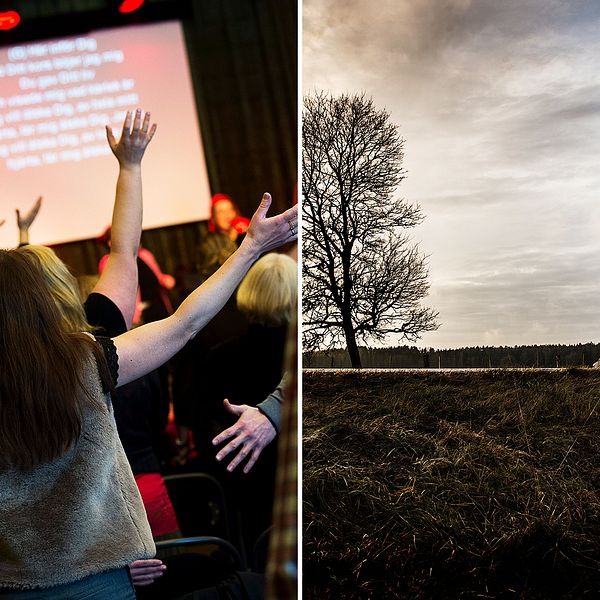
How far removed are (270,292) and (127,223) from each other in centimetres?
48

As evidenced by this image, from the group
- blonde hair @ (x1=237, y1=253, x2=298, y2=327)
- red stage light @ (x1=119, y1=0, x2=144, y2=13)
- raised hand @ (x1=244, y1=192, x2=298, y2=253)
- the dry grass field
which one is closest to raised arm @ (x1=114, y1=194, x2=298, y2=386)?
raised hand @ (x1=244, y1=192, x2=298, y2=253)

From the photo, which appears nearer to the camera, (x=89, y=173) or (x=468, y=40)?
(x=468, y=40)

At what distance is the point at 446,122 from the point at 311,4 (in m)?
0.57

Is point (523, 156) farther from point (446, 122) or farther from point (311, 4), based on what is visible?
point (311, 4)

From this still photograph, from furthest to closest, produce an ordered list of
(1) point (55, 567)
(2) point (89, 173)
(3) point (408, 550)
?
(2) point (89, 173), (3) point (408, 550), (1) point (55, 567)

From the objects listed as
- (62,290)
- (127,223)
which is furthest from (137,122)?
(62,290)

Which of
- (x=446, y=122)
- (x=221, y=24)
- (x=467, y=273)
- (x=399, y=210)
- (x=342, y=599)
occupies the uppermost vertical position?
(x=221, y=24)

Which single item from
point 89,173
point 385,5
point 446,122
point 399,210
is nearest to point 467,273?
point 399,210

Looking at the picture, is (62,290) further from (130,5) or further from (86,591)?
(130,5)

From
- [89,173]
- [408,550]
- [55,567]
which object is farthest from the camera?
[89,173]

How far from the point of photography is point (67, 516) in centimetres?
130

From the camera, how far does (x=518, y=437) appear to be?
93.1 inches

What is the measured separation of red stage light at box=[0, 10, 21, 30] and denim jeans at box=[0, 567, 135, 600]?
13.0 feet

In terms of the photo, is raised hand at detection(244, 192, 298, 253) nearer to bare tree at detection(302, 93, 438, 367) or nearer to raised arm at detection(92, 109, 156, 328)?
raised arm at detection(92, 109, 156, 328)
